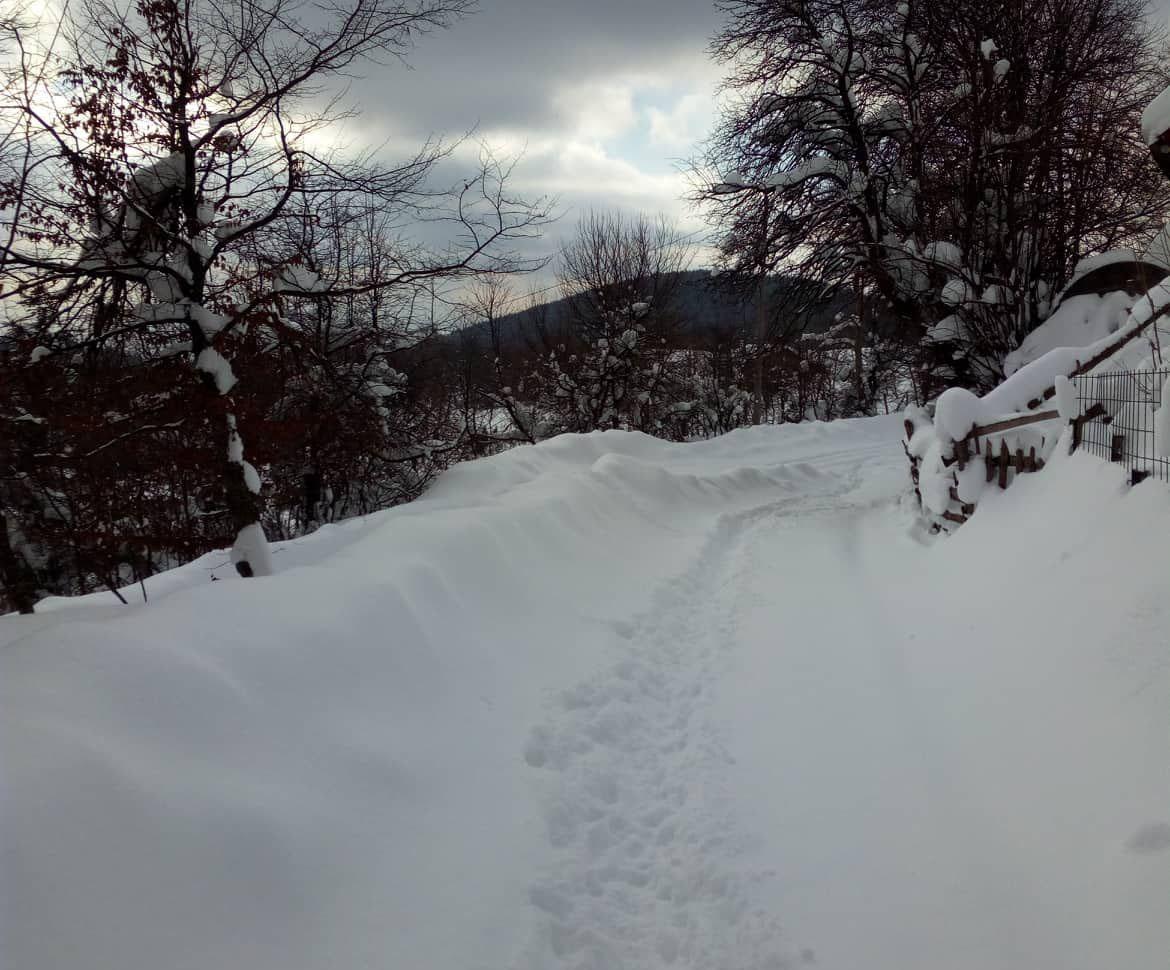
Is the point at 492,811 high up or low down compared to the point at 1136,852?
down

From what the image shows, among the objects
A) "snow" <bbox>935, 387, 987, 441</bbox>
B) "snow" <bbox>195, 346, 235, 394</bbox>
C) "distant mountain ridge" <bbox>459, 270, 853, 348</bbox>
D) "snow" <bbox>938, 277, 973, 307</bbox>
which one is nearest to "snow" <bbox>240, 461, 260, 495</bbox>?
"snow" <bbox>195, 346, 235, 394</bbox>

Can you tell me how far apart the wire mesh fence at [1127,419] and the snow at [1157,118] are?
1381mm

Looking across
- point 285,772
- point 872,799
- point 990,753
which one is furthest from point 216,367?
point 990,753

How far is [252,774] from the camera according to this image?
8.88 ft

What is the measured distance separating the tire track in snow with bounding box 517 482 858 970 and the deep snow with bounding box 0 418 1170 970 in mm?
14

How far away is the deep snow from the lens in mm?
2246

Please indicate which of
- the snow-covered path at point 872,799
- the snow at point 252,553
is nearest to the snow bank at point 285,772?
the snow-covered path at point 872,799

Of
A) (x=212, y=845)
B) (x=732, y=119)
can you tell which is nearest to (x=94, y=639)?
(x=212, y=845)

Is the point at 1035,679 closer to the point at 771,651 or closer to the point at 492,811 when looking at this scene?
the point at 771,651

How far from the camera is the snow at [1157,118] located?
12.1ft

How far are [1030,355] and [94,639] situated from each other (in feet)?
35.1

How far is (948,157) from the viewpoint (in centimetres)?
992

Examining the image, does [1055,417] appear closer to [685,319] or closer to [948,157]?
[948,157]

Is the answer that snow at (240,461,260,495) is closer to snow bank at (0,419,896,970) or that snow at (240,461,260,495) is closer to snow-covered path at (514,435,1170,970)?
snow bank at (0,419,896,970)
